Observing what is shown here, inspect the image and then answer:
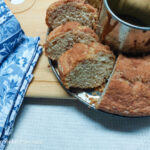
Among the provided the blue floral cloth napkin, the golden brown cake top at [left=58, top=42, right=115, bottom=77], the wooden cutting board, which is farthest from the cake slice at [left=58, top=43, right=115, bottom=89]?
the blue floral cloth napkin

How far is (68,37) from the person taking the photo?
2.93ft

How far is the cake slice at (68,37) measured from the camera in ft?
2.91

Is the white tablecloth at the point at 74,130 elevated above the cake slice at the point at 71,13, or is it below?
below

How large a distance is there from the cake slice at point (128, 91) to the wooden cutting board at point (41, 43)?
8.6 inches

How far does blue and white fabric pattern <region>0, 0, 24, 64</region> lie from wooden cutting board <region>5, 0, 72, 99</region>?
0.43 ft

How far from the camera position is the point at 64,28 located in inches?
35.6

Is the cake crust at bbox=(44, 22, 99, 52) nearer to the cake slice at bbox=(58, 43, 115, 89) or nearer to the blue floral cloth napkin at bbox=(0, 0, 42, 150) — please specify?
the cake slice at bbox=(58, 43, 115, 89)

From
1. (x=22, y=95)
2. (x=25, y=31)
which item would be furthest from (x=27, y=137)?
(x=25, y=31)

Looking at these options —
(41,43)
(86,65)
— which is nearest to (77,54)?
(86,65)

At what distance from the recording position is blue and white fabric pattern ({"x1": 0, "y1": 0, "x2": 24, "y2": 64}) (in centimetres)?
99

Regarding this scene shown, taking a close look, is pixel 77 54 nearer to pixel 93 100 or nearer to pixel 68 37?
pixel 68 37

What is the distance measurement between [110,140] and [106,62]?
37cm

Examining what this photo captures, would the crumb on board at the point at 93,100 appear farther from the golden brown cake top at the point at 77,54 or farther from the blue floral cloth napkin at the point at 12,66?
the blue floral cloth napkin at the point at 12,66

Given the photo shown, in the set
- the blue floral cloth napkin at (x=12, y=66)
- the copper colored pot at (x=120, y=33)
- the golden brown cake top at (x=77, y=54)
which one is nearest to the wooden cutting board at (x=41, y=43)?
the blue floral cloth napkin at (x=12, y=66)
